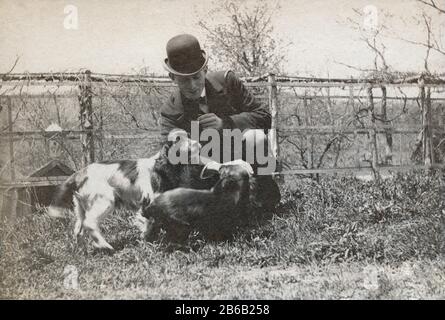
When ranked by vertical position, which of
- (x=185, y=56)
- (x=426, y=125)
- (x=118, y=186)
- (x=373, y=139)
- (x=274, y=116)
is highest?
(x=185, y=56)

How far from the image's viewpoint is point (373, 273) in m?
4.10

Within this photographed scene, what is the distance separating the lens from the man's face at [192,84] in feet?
14.9

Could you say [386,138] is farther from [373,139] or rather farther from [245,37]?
[245,37]

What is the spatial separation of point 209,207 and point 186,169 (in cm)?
42

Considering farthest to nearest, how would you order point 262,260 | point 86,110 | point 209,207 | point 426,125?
1. point 426,125
2. point 86,110
3. point 209,207
4. point 262,260

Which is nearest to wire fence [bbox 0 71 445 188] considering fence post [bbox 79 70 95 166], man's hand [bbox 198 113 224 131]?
fence post [bbox 79 70 95 166]

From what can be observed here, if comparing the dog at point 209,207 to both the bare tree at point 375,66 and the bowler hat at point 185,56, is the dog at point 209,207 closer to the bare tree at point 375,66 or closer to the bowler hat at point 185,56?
the bowler hat at point 185,56

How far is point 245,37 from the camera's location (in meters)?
5.28

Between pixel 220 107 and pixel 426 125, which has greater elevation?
pixel 220 107

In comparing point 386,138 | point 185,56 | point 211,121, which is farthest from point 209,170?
point 386,138

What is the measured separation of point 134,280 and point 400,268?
7.47 feet

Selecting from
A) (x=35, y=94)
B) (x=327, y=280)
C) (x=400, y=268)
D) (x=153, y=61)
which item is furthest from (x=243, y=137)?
(x=35, y=94)

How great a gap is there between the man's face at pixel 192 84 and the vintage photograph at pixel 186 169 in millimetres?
13
